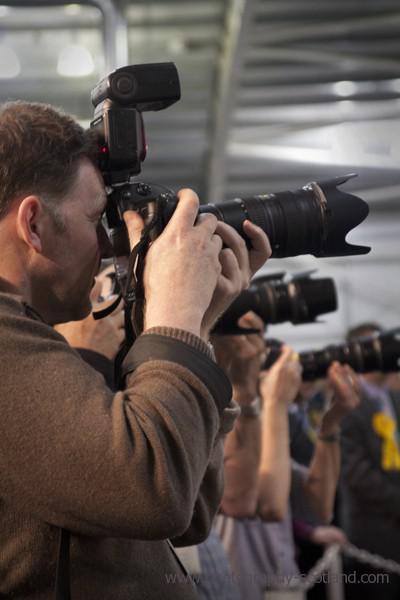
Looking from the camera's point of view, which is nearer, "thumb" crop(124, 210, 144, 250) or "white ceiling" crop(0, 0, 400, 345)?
"thumb" crop(124, 210, 144, 250)

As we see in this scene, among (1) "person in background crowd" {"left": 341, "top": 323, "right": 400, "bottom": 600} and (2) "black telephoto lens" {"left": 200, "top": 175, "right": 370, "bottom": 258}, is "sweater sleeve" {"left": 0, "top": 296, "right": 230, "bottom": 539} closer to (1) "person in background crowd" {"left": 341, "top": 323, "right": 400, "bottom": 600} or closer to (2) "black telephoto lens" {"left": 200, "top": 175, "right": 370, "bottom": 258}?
(2) "black telephoto lens" {"left": 200, "top": 175, "right": 370, "bottom": 258}

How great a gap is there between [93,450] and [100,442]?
0.04 feet

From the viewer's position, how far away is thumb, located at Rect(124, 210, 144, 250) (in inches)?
47.1

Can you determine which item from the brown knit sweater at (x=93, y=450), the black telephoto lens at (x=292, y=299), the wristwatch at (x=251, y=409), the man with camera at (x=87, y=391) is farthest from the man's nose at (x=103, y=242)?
the wristwatch at (x=251, y=409)

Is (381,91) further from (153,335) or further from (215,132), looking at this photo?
(153,335)

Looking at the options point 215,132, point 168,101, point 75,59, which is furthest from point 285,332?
point 168,101

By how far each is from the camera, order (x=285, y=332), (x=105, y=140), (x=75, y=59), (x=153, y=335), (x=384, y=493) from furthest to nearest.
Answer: (x=285, y=332) < (x=75, y=59) < (x=384, y=493) < (x=105, y=140) < (x=153, y=335)

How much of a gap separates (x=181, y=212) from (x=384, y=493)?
3.16m

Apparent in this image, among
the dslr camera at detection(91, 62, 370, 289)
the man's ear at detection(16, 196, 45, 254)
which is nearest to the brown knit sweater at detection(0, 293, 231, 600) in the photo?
the man's ear at detection(16, 196, 45, 254)

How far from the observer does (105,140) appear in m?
1.28

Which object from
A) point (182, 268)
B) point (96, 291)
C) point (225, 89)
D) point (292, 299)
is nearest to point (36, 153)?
point (182, 268)

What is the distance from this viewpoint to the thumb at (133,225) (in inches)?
47.1

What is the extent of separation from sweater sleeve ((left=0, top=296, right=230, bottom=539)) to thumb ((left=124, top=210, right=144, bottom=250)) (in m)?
0.22

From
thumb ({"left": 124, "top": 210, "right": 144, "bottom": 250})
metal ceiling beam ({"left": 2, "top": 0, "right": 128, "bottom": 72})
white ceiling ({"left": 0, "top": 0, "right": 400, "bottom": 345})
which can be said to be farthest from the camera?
white ceiling ({"left": 0, "top": 0, "right": 400, "bottom": 345})
